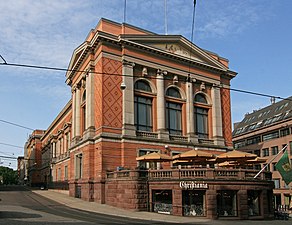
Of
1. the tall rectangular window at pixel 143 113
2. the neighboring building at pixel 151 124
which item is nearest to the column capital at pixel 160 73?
the neighboring building at pixel 151 124

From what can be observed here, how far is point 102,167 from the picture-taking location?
116 ft

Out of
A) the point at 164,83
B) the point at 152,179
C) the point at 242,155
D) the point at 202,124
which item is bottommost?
the point at 152,179

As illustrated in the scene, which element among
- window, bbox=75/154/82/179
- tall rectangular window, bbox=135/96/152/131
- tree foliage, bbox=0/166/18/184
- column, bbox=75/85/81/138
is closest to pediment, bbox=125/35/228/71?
tall rectangular window, bbox=135/96/152/131

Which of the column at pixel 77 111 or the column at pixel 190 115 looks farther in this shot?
the column at pixel 77 111

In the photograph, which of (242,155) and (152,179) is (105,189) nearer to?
(152,179)

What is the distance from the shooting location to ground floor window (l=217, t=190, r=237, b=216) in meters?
27.6

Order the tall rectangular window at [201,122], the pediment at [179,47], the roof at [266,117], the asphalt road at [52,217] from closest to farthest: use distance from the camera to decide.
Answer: the asphalt road at [52,217]
the pediment at [179,47]
the tall rectangular window at [201,122]
the roof at [266,117]

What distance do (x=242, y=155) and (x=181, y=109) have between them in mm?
14533

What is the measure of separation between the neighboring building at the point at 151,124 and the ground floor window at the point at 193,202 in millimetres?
73

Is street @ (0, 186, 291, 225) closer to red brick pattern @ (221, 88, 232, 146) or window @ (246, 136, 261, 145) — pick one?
red brick pattern @ (221, 88, 232, 146)

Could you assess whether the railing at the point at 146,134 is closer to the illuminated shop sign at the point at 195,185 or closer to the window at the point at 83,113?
the window at the point at 83,113

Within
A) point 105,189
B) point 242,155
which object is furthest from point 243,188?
point 105,189

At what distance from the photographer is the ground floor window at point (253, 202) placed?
28750mm

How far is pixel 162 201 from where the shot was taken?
29266 millimetres
